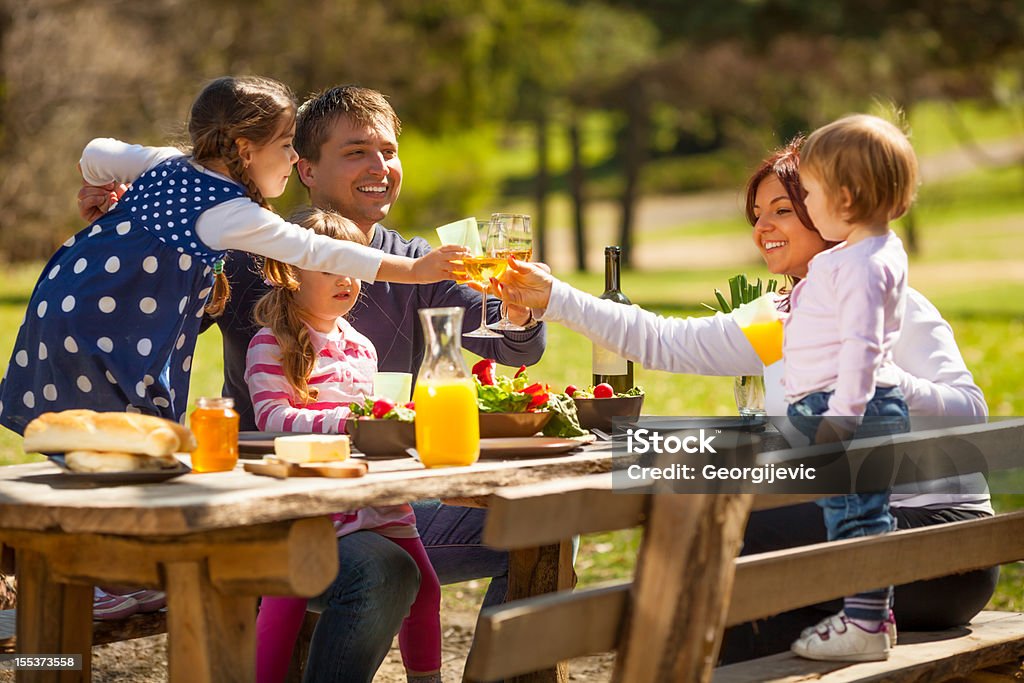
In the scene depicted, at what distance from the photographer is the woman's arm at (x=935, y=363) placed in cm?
342

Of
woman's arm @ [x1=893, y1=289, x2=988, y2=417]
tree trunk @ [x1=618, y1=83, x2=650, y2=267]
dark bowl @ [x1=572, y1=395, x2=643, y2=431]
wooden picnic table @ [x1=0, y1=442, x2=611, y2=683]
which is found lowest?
wooden picnic table @ [x1=0, y1=442, x2=611, y2=683]

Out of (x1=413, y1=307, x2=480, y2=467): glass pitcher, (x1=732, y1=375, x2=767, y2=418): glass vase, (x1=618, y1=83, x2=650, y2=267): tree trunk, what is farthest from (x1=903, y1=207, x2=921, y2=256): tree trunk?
(x1=413, y1=307, x2=480, y2=467): glass pitcher

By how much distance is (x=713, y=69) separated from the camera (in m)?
31.0

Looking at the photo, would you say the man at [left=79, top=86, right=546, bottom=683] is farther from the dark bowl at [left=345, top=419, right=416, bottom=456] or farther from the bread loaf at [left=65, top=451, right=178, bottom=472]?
the bread loaf at [left=65, top=451, right=178, bottom=472]

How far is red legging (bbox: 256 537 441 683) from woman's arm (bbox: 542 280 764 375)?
718 millimetres

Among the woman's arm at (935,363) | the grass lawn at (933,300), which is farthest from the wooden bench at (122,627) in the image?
the grass lawn at (933,300)

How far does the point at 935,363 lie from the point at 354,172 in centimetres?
187

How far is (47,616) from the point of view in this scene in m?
2.93

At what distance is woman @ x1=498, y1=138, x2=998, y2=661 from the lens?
3428 mm

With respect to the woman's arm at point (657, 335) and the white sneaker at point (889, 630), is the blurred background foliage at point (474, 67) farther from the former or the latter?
the white sneaker at point (889, 630)

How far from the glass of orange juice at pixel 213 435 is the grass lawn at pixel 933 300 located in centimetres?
318

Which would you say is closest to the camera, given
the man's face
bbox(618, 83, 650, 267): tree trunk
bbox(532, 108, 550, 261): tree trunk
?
the man's face

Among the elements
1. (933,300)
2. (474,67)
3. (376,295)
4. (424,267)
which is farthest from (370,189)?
(474,67)

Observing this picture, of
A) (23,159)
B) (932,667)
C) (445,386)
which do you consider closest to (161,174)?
(445,386)
